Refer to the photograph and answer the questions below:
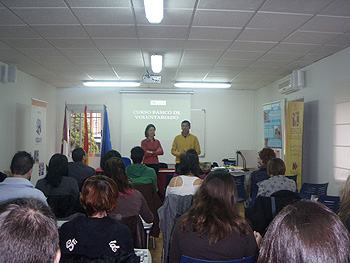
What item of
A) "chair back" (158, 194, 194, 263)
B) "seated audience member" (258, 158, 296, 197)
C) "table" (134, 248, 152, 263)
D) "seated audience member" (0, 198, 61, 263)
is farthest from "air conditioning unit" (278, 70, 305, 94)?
"seated audience member" (0, 198, 61, 263)

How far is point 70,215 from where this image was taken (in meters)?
2.78

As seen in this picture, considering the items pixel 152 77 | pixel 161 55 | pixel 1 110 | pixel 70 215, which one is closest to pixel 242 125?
pixel 152 77

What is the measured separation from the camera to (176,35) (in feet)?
14.9

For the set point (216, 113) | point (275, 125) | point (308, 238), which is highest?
point (216, 113)

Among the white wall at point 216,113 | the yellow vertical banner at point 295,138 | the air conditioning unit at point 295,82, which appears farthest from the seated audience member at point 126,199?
the white wall at point 216,113

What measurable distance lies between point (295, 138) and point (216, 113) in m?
3.53

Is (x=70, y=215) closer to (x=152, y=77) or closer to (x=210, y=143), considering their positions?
(x=152, y=77)

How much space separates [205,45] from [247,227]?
12.3 feet

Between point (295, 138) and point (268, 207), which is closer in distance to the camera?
point (268, 207)

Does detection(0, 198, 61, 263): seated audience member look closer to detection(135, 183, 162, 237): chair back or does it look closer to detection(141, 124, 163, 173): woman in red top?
detection(135, 183, 162, 237): chair back

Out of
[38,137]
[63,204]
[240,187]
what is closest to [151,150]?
[240,187]

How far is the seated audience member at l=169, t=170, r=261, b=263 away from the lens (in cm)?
173

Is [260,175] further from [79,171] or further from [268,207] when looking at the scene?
[79,171]

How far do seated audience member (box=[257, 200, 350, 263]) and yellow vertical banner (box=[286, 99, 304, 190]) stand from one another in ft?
17.8
